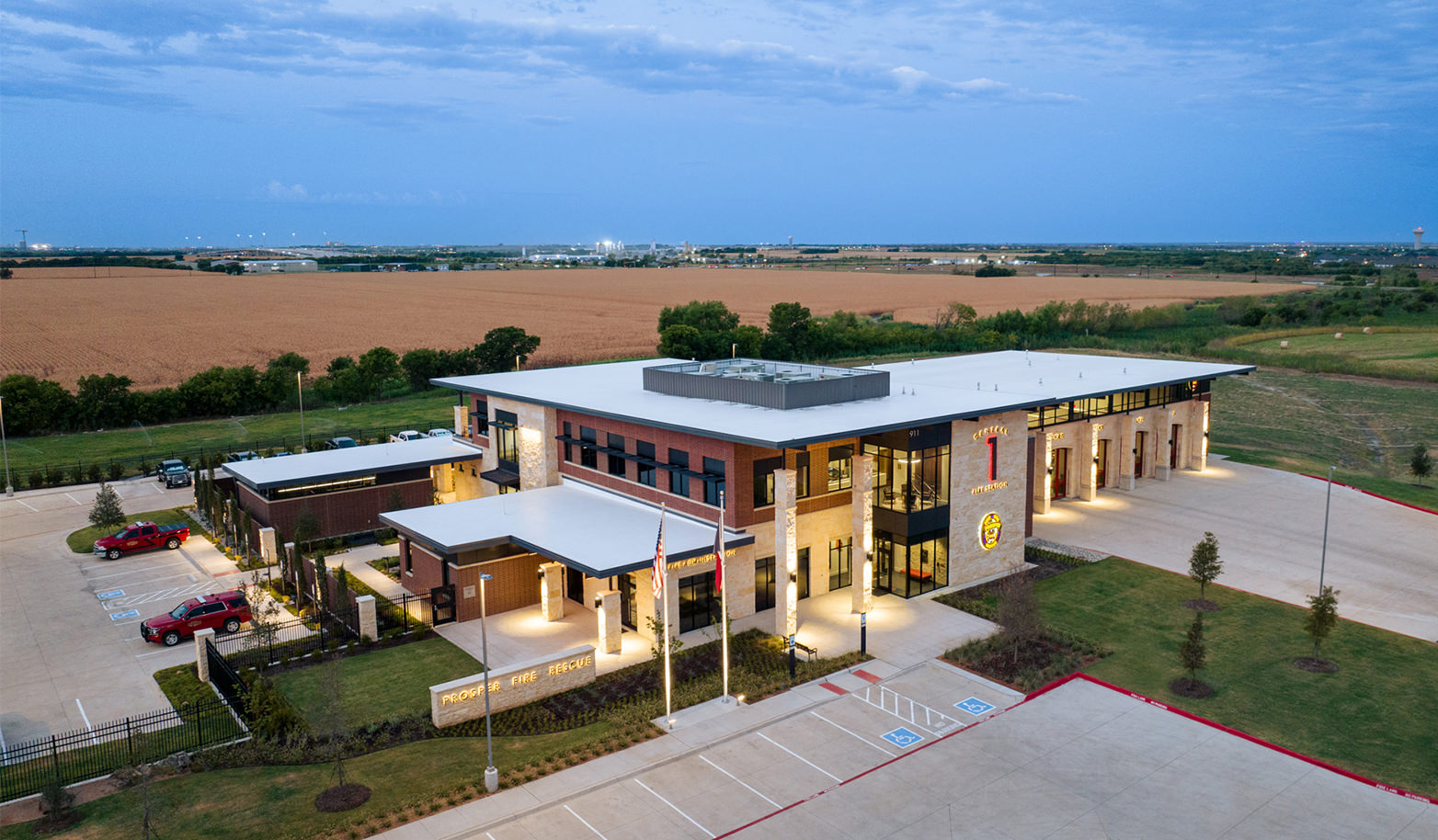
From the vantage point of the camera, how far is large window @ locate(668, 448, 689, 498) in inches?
1437

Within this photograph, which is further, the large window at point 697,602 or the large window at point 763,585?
the large window at point 763,585

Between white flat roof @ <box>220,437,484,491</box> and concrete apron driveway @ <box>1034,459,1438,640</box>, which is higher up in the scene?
white flat roof @ <box>220,437,484,491</box>

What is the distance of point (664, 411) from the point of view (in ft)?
127

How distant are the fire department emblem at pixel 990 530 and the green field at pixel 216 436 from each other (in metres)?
44.4

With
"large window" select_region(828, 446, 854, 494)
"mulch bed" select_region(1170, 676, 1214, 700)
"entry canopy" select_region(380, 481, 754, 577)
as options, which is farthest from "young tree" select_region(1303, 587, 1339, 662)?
"entry canopy" select_region(380, 481, 754, 577)

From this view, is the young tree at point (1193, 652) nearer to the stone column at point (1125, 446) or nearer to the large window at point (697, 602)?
the large window at point (697, 602)

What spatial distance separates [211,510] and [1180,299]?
167 meters

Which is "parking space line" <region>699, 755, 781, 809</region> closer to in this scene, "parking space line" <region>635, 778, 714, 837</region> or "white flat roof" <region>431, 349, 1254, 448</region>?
"parking space line" <region>635, 778, 714, 837</region>

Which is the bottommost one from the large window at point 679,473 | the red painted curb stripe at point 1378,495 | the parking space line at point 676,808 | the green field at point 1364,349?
the parking space line at point 676,808

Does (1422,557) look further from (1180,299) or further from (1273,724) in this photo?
(1180,299)

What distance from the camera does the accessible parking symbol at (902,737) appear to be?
25.4 meters

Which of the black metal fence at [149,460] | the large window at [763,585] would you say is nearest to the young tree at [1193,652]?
the large window at [763,585]

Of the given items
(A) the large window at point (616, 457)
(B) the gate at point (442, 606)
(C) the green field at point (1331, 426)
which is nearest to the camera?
(B) the gate at point (442, 606)

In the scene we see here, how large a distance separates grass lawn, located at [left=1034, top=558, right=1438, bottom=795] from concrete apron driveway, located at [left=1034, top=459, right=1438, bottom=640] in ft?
6.21
